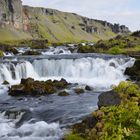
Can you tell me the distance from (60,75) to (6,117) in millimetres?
25701

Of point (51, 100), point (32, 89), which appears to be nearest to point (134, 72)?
point (32, 89)

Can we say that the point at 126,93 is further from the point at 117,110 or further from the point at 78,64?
the point at 78,64

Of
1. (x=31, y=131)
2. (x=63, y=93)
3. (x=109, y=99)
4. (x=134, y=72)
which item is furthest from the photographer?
(x=134, y=72)

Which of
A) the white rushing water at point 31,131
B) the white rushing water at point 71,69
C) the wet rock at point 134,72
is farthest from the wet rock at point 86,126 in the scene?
the white rushing water at point 71,69

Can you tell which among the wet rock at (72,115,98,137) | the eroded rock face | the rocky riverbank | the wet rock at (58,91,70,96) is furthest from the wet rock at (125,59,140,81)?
the rocky riverbank

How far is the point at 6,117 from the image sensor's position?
24.1m

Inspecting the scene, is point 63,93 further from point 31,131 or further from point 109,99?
point 109,99

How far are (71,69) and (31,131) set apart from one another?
100 feet

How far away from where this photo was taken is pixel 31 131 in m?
20.0

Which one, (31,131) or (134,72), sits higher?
(134,72)

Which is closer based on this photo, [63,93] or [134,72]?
[63,93]

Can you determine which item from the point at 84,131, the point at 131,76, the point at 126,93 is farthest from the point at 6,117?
the point at 131,76

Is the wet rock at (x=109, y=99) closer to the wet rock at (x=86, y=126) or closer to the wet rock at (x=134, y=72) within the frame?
the wet rock at (x=86, y=126)

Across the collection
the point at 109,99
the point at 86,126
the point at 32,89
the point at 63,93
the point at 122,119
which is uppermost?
the point at 122,119
